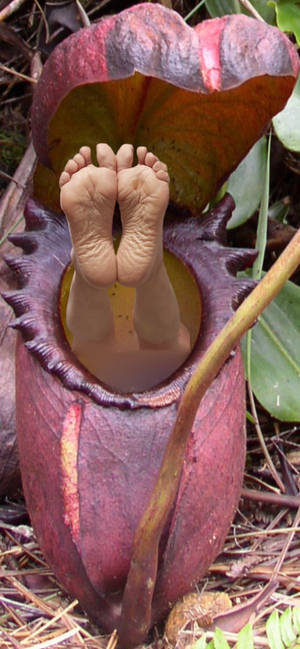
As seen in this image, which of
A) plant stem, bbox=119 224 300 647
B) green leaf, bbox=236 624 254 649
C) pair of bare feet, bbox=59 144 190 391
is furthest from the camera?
pair of bare feet, bbox=59 144 190 391

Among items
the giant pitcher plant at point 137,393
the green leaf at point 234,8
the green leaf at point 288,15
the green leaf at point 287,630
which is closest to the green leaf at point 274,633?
the green leaf at point 287,630

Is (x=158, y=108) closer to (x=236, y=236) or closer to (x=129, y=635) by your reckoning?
(x=236, y=236)

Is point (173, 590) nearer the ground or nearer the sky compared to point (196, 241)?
nearer the ground

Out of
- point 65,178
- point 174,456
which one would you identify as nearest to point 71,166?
point 65,178

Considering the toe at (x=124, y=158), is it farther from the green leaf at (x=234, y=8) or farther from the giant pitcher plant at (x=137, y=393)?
the green leaf at (x=234, y=8)

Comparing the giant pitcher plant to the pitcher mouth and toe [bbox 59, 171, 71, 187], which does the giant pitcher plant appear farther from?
toe [bbox 59, 171, 71, 187]

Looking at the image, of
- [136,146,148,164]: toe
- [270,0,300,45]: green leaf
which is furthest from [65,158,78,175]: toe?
[270,0,300,45]: green leaf

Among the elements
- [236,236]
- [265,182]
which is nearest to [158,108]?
[265,182]
